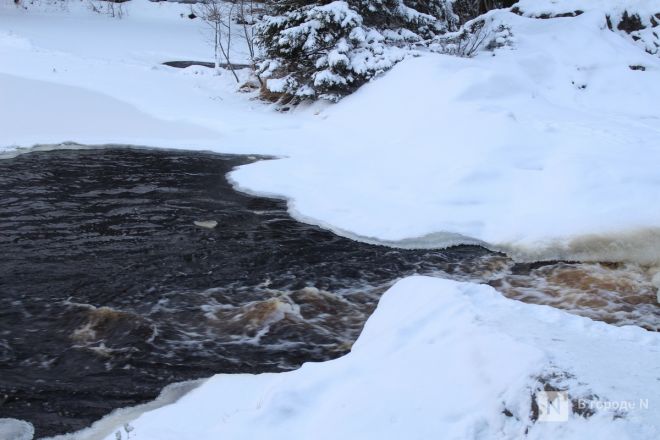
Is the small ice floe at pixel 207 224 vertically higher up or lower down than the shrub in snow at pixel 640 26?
lower down

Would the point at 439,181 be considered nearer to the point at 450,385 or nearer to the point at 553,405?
the point at 450,385

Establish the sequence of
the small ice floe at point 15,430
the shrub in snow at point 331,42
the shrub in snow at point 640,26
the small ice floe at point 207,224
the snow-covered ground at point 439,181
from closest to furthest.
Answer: the snow-covered ground at point 439,181
the small ice floe at point 15,430
the small ice floe at point 207,224
the shrub in snow at point 331,42
the shrub in snow at point 640,26

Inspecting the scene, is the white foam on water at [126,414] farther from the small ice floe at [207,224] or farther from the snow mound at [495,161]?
the snow mound at [495,161]

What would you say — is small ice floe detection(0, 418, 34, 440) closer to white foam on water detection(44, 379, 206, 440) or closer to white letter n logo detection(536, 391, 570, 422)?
white foam on water detection(44, 379, 206, 440)

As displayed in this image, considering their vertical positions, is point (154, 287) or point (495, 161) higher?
point (495, 161)

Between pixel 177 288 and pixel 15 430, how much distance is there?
2.00 m

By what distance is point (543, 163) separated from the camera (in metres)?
7.61

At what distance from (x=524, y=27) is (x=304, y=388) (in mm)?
13327

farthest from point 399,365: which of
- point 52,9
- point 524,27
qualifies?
point 52,9

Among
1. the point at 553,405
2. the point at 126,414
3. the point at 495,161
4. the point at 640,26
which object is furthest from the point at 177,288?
the point at 640,26

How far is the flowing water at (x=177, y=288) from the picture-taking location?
3918 millimetres

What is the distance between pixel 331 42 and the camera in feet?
42.0

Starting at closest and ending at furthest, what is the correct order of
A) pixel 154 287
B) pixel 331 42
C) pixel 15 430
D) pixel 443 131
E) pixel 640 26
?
pixel 15 430 < pixel 154 287 < pixel 443 131 < pixel 331 42 < pixel 640 26

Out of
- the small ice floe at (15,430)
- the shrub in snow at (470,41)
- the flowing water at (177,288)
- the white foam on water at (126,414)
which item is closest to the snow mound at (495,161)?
the flowing water at (177,288)
